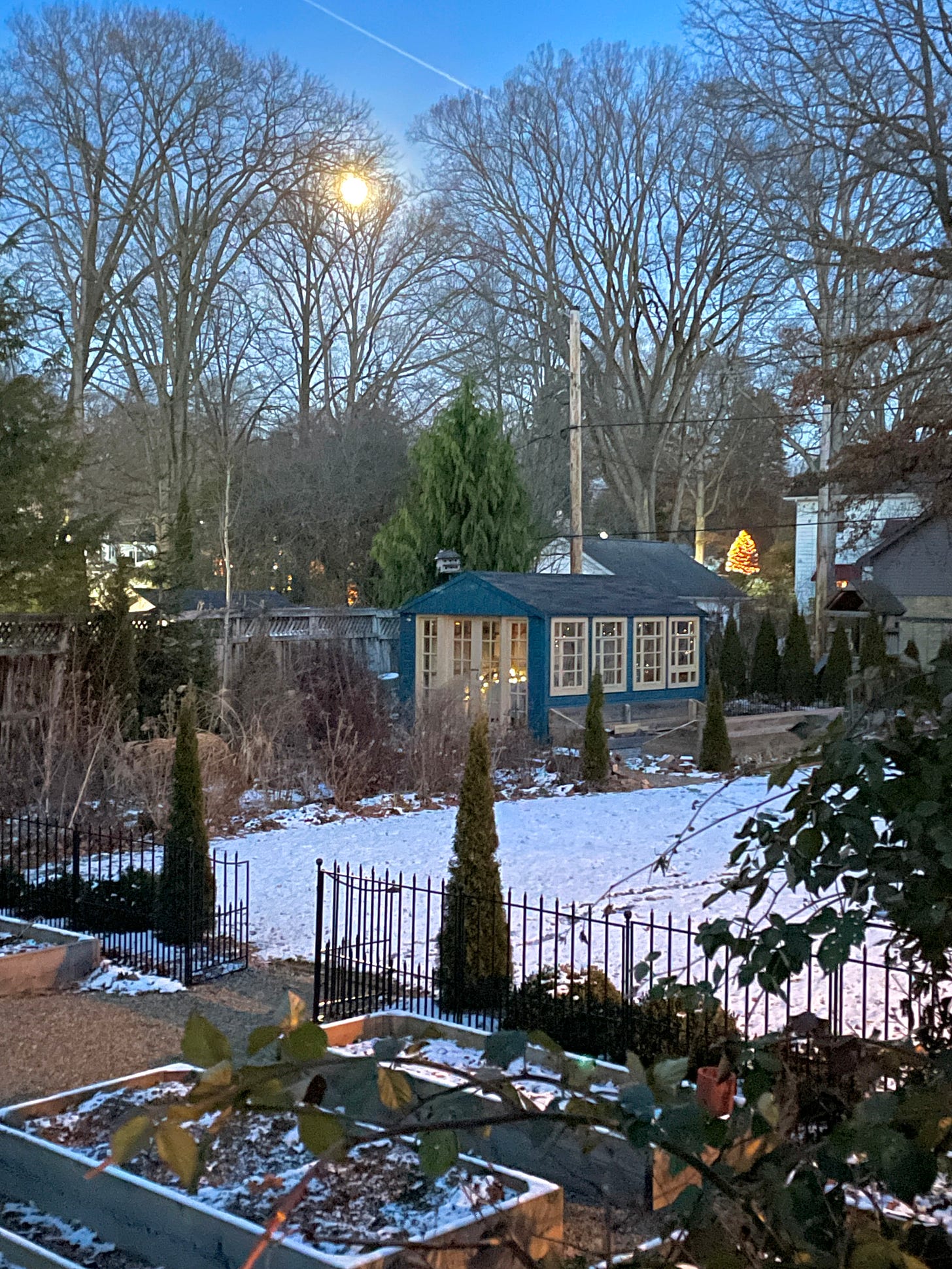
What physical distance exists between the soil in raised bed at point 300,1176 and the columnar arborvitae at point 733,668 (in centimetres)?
2288

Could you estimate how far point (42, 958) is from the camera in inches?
361

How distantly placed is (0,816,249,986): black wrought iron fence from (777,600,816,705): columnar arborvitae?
1747 centimetres

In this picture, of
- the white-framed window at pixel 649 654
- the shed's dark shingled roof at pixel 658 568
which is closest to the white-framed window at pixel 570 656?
the white-framed window at pixel 649 654

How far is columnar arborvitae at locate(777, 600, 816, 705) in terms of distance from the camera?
2748 centimetres

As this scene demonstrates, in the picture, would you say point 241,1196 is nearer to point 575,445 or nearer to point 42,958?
point 42,958

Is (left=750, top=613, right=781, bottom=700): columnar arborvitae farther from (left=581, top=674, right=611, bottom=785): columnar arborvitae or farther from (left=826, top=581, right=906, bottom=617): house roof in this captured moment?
(left=581, top=674, right=611, bottom=785): columnar arborvitae

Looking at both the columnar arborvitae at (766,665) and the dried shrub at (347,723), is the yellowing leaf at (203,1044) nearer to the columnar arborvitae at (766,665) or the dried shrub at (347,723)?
the dried shrub at (347,723)

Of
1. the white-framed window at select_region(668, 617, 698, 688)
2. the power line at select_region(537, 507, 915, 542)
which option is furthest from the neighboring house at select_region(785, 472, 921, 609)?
the white-framed window at select_region(668, 617, 698, 688)

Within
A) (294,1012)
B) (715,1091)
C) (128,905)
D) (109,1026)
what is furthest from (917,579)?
(294,1012)

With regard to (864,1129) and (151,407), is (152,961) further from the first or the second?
(151,407)

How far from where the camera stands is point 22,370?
56.4 ft

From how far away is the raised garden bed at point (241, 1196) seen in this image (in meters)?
4.89

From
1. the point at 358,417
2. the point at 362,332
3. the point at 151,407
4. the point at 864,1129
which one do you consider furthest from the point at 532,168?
the point at 864,1129

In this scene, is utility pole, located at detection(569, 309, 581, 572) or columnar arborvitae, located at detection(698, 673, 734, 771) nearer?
columnar arborvitae, located at detection(698, 673, 734, 771)
